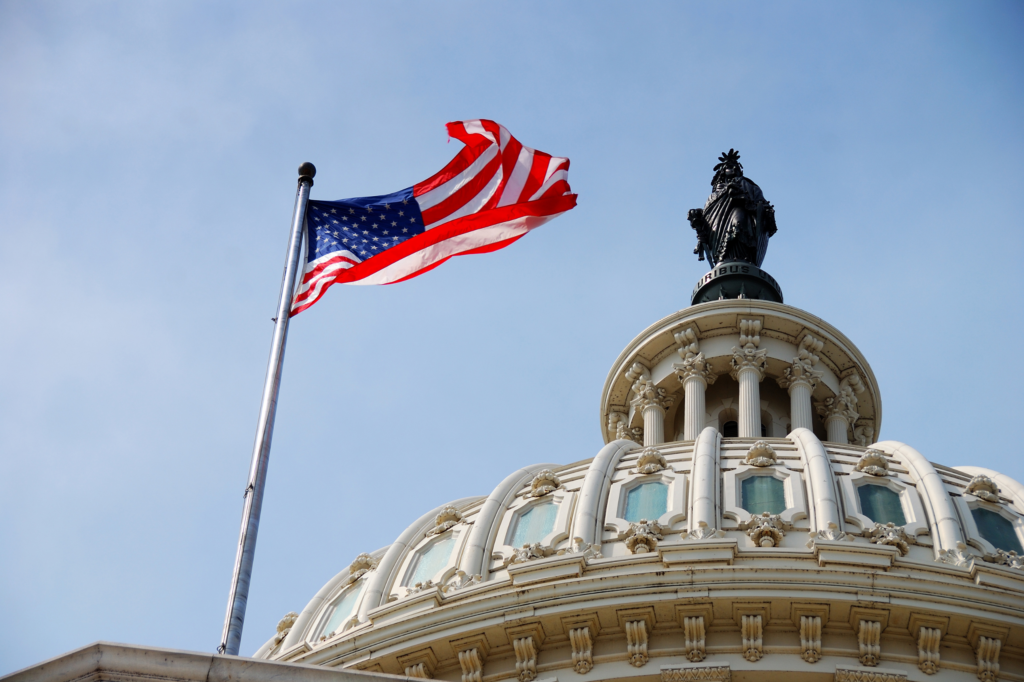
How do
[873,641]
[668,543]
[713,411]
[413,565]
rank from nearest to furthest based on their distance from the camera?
1. [873,641]
2. [668,543]
3. [413,565]
4. [713,411]

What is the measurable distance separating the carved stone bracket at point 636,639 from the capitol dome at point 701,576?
1.7 inches

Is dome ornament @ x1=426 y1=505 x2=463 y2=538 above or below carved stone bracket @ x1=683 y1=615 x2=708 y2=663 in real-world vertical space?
above

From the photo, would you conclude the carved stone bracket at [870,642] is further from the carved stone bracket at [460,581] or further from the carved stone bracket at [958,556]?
the carved stone bracket at [460,581]

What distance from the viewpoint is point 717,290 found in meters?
59.6

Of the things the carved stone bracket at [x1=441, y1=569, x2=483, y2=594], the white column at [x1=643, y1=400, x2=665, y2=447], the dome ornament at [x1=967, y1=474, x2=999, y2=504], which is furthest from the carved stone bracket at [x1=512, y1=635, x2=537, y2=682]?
the white column at [x1=643, y1=400, x2=665, y2=447]

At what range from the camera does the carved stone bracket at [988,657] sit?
1254 inches

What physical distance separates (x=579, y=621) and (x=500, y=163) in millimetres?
10116

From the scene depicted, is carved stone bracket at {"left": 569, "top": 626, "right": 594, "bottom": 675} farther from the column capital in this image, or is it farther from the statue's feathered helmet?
the statue's feathered helmet

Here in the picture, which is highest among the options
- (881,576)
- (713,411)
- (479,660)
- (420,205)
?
→ (713,411)

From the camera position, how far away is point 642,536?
3628 centimetres

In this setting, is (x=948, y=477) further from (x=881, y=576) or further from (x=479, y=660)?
(x=479, y=660)

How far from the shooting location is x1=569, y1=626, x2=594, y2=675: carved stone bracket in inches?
1303

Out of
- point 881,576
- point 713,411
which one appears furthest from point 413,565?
point 713,411

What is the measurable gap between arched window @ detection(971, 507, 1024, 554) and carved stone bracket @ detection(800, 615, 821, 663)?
7.26 meters
